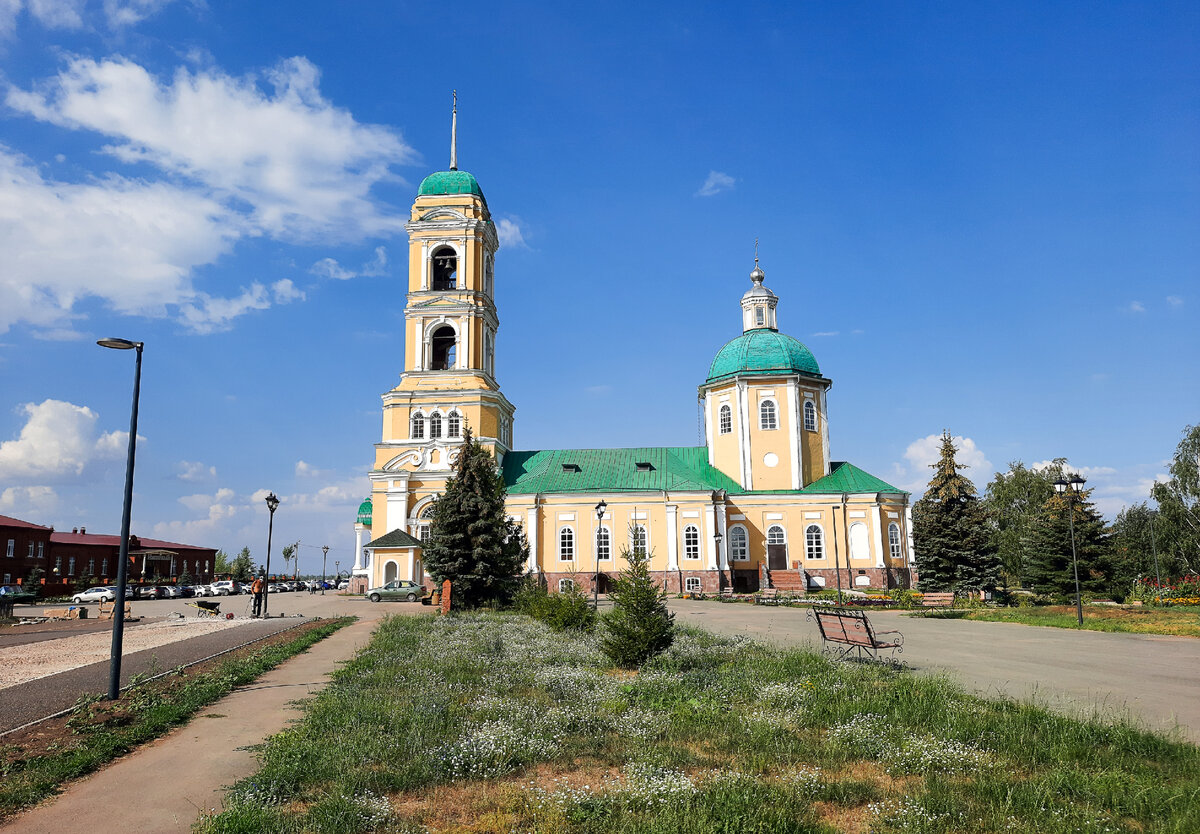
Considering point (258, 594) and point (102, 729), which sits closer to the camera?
point (102, 729)

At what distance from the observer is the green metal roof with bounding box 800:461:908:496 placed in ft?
151

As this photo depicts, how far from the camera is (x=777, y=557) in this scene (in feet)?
150

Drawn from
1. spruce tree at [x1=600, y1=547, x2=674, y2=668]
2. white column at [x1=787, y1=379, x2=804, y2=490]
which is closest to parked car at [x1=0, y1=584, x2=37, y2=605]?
white column at [x1=787, y1=379, x2=804, y2=490]

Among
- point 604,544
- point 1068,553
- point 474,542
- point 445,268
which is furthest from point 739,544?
point 445,268

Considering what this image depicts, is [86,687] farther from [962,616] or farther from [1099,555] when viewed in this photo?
[1099,555]

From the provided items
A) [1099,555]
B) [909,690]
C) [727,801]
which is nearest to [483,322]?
[1099,555]

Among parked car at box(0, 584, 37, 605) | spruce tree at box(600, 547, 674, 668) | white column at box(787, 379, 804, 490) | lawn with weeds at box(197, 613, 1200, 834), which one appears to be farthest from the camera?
white column at box(787, 379, 804, 490)

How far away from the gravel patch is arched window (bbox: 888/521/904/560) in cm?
3512

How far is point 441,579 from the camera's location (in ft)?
103

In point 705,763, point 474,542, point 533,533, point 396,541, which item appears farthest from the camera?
point 533,533

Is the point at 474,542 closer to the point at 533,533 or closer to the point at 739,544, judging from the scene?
the point at 533,533

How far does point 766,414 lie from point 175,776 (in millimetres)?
42643

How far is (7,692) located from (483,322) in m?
37.8

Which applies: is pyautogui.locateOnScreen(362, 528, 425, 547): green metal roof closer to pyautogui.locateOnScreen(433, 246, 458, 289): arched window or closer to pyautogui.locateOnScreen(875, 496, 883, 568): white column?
pyautogui.locateOnScreen(433, 246, 458, 289): arched window
